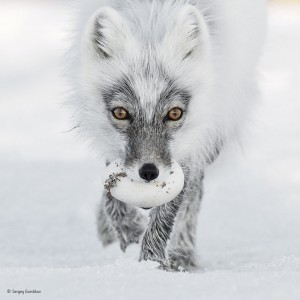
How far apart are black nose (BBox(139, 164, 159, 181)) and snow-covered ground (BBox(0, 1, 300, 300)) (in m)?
0.45

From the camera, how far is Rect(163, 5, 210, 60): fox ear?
4.32 m

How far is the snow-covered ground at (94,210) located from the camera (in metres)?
3.22

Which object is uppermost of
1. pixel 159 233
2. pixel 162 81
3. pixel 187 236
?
pixel 162 81

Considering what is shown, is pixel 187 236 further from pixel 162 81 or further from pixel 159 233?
pixel 162 81

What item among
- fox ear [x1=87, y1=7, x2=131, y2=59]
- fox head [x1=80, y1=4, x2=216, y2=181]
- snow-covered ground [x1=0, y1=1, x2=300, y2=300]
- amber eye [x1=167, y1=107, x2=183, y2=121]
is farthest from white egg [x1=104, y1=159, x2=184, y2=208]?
fox ear [x1=87, y1=7, x2=131, y2=59]

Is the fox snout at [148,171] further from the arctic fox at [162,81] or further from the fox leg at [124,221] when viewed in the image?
the fox leg at [124,221]

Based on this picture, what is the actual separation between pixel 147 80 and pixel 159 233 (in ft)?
3.71

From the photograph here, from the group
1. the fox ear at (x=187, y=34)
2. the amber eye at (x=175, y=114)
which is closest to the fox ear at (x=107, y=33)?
the fox ear at (x=187, y=34)

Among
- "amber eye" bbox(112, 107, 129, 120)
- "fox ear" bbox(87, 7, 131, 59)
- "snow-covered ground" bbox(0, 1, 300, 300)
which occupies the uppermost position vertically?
"fox ear" bbox(87, 7, 131, 59)

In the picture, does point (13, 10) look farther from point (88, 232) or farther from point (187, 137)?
point (187, 137)

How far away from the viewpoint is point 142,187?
4289 mm

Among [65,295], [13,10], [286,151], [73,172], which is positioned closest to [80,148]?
[73,172]

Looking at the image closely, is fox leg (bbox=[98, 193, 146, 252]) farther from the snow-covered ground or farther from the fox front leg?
the fox front leg

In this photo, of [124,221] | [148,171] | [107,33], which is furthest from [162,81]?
[124,221]
